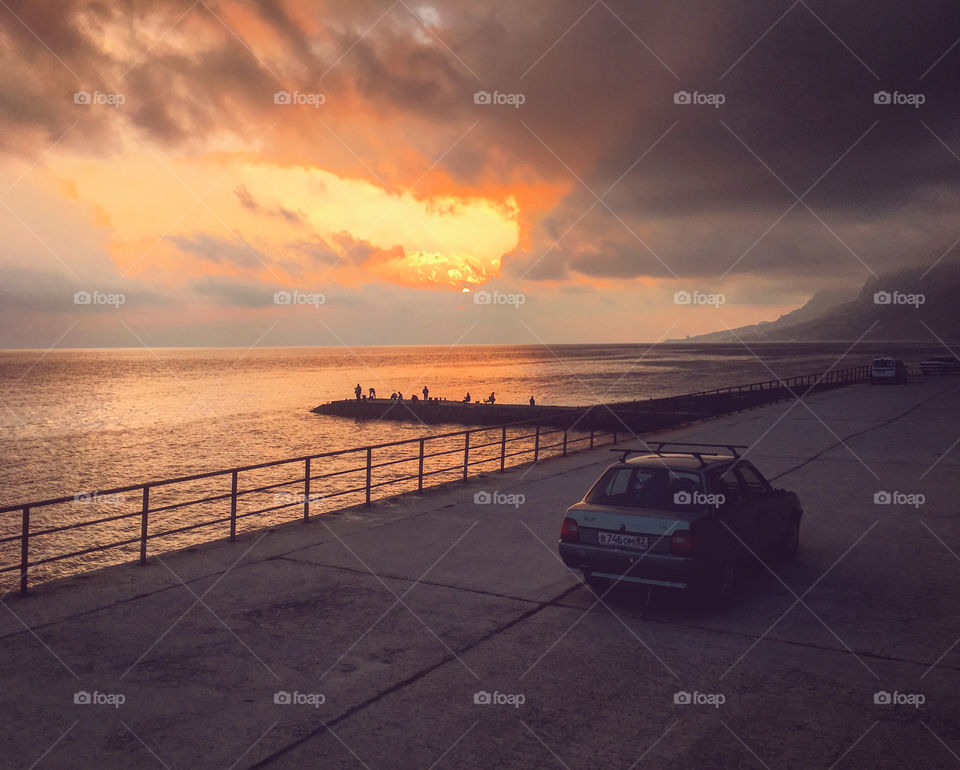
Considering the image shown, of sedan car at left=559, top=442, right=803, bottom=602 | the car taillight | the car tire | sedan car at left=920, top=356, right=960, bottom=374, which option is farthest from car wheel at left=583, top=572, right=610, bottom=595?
sedan car at left=920, top=356, right=960, bottom=374

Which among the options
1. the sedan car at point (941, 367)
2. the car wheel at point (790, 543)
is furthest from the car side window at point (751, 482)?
the sedan car at point (941, 367)

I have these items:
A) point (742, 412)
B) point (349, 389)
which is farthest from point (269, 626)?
point (349, 389)

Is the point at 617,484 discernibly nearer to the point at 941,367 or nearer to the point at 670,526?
the point at 670,526

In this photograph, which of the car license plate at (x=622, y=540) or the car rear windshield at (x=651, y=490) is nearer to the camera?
the car license plate at (x=622, y=540)

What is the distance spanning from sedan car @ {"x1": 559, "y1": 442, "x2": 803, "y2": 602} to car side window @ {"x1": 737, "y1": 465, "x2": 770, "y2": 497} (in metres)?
0.03

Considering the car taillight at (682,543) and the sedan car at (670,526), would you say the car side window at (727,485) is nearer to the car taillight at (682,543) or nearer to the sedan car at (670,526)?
the sedan car at (670,526)

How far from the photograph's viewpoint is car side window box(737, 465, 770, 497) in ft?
30.1

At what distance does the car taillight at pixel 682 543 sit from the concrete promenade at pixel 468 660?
2.44 ft

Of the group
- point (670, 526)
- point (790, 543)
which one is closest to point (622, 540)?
point (670, 526)

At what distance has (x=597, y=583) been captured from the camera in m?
8.84

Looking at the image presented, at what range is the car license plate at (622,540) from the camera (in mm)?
7777

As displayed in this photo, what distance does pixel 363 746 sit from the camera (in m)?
5.02

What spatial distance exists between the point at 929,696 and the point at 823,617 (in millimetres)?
1864

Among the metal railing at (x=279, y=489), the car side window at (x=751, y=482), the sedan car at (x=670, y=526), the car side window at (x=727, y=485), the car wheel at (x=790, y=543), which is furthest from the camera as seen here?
the metal railing at (x=279, y=489)
